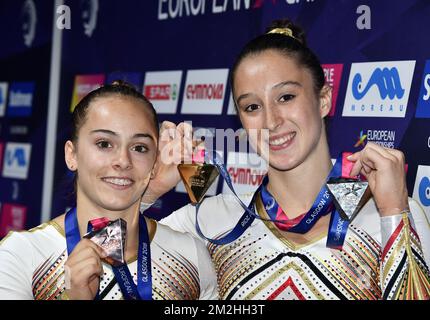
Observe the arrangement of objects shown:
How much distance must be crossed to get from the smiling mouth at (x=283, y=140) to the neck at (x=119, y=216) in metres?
0.50

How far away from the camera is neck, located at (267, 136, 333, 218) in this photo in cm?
256

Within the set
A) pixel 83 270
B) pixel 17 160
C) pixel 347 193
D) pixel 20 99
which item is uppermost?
pixel 20 99

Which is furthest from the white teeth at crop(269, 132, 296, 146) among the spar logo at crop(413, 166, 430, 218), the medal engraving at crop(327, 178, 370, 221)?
the spar logo at crop(413, 166, 430, 218)

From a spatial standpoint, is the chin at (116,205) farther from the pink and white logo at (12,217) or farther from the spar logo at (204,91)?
the pink and white logo at (12,217)

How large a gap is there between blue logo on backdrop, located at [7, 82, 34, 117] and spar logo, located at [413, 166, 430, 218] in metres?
3.65

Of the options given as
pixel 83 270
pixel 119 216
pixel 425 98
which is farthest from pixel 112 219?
pixel 425 98

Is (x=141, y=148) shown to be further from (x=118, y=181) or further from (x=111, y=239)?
(x=111, y=239)

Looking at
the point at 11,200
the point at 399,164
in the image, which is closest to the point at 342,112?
the point at 399,164

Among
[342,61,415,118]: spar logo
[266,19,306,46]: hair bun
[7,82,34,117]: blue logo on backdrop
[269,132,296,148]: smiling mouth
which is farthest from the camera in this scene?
[7,82,34,117]: blue logo on backdrop

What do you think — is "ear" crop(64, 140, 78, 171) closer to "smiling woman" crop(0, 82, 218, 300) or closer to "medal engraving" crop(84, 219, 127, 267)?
"smiling woman" crop(0, 82, 218, 300)

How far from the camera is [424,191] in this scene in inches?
123

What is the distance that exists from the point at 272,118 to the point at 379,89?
108 cm
